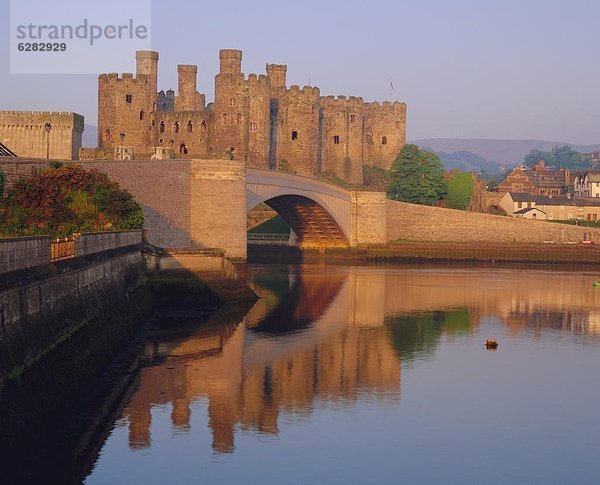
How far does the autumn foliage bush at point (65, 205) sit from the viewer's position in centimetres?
3050

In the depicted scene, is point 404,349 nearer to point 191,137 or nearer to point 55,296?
point 55,296

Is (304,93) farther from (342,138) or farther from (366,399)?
(366,399)

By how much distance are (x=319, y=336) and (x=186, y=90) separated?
53933 millimetres

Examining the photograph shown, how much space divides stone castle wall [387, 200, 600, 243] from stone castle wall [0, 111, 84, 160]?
95.6 ft

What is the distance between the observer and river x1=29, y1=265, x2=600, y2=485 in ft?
58.2

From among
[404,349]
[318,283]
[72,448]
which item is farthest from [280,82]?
[72,448]

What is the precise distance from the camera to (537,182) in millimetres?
141375

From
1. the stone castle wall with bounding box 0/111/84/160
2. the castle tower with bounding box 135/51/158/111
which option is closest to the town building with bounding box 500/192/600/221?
the castle tower with bounding box 135/51/158/111

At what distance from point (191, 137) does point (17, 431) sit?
63.6 m

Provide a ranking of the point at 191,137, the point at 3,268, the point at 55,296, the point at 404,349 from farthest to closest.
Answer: the point at 191,137
the point at 404,349
the point at 55,296
the point at 3,268

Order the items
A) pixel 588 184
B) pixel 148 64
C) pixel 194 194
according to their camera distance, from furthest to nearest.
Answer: pixel 588 184
pixel 148 64
pixel 194 194

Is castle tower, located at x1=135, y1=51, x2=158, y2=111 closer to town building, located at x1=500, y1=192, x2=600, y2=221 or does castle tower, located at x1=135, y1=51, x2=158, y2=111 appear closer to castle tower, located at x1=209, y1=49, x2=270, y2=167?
castle tower, located at x1=209, y1=49, x2=270, y2=167

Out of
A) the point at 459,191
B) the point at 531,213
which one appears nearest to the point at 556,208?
the point at 531,213

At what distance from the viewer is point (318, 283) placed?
5053 centimetres
